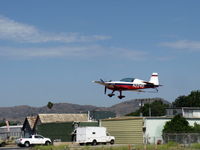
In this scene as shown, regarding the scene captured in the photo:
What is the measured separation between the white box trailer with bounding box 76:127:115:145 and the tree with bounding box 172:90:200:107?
323 feet

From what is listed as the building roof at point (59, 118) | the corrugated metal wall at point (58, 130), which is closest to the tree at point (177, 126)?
the corrugated metal wall at point (58, 130)

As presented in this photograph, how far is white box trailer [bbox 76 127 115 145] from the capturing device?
54031 mm

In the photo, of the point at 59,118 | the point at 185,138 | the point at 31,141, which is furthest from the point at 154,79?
the point at 59,118

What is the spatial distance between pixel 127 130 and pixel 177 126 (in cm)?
685

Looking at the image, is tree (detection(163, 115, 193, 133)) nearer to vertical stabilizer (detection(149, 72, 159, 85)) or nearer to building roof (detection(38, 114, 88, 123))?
vertical stabilizer (detection(149, 72, 159, 85))

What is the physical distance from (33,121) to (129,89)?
142ft

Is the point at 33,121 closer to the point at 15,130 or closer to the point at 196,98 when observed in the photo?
the point at 15,130

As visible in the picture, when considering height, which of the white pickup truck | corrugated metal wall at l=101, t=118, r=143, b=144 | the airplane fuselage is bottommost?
the white pickup truck

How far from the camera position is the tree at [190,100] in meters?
152

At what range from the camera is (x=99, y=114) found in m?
93.1

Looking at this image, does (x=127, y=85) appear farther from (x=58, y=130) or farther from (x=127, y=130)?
(x=58, y=130)

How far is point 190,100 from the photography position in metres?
155

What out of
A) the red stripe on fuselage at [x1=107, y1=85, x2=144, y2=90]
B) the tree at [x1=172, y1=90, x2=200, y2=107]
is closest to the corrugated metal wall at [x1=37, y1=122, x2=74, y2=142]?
the red stripe on fuselage at [x1=107, y1=85, x2=144, y2=90]

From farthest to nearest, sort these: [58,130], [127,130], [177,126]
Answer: [58,130], [127,130], [177,126]
